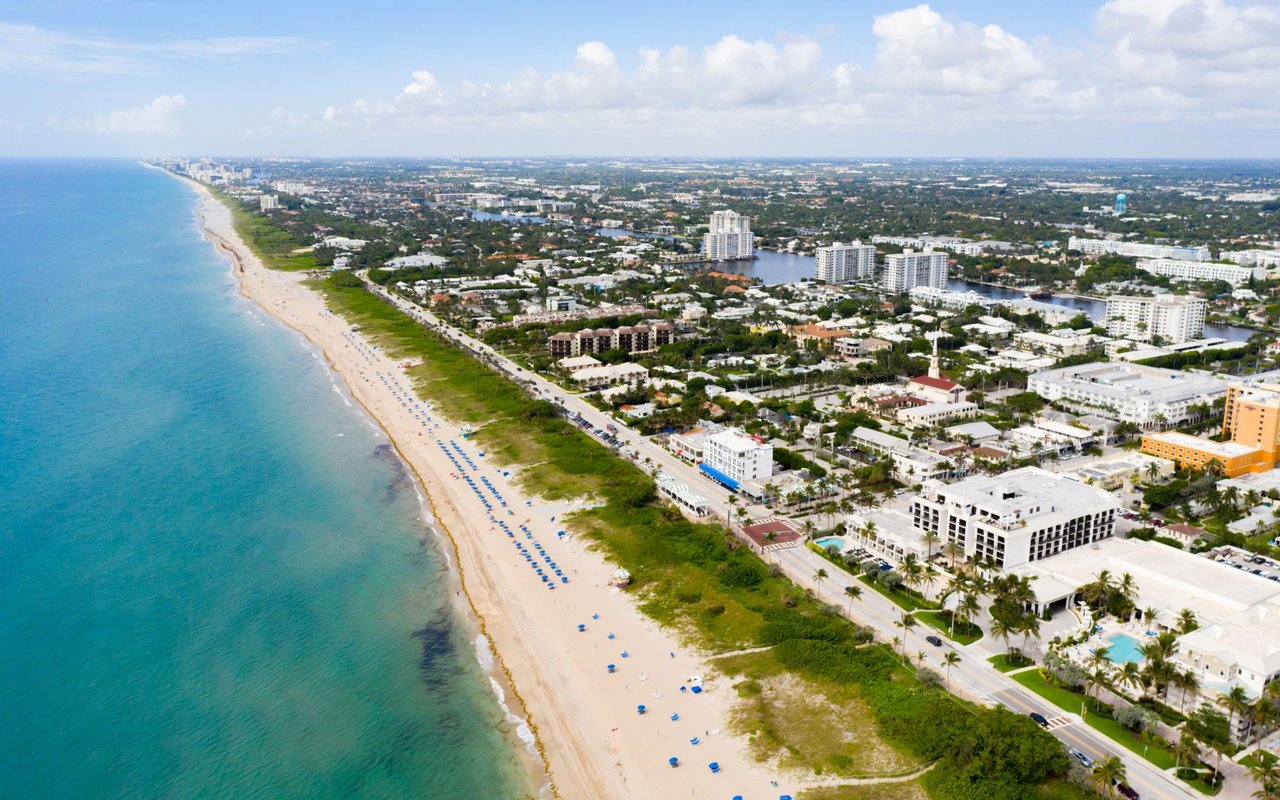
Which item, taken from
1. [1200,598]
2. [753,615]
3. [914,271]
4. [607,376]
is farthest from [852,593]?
[914,271]

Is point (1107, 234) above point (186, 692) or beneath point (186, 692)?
above

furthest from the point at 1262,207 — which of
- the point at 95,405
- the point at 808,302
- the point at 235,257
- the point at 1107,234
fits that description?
the point at 95,405

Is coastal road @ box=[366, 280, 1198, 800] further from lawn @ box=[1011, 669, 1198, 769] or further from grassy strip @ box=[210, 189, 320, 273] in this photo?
grassy strip @ box=[210, 189, 320, 273]

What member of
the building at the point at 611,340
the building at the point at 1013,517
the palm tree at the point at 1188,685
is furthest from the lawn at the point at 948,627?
the building at the point at 611,340

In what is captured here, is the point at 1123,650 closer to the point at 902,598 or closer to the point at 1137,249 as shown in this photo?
the point at 902,598

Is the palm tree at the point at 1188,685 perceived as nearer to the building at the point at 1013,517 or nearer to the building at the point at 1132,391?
the building at the point at 1013,517

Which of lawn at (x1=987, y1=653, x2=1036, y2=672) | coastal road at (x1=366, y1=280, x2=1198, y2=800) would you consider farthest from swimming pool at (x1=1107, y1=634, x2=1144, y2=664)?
coastal road at (x1=366, y1=280, x2=1198, y2=800)

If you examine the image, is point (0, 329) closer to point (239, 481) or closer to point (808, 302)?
point (239, 481)
